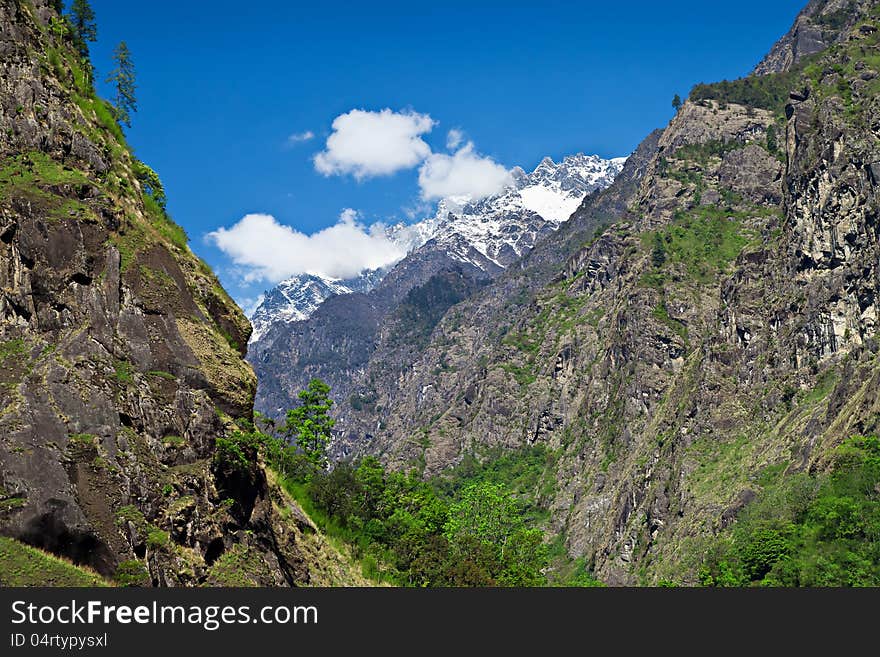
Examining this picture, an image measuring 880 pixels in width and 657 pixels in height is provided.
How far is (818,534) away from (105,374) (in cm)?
8355

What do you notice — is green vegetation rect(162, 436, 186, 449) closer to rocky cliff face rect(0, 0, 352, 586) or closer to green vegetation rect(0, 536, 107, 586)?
rocky cliff face rect(0, 0, 352, 586)

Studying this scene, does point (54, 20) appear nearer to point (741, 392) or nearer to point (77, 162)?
point (77, 162)

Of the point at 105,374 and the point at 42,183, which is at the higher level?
the point at 42,183

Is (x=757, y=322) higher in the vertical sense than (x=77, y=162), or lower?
higher

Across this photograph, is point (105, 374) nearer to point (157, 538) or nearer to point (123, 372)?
point (123, 372)

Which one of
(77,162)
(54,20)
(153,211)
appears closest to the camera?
(77,162)

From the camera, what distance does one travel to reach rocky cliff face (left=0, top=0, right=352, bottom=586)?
31.7 m

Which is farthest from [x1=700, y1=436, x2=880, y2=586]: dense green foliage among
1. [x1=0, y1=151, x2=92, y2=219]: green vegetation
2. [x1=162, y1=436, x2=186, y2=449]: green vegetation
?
[x1=0, y1=151, x2=92, y2=219]: green vegetation

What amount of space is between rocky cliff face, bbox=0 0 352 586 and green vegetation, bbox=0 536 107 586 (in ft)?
3.24

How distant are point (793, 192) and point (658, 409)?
58155mm

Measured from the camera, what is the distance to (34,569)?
27.9m

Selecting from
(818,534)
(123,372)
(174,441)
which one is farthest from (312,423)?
(818,534)

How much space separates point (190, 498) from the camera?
35594mm

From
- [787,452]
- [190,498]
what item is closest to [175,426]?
[190,498]
